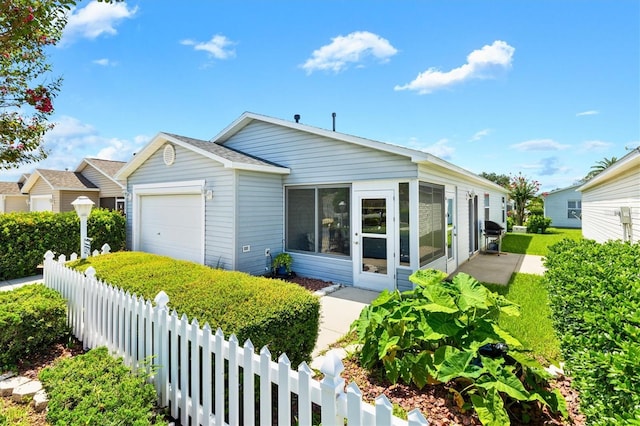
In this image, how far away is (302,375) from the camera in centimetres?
183

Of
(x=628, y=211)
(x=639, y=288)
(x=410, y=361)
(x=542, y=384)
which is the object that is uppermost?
(x=628, y=211)

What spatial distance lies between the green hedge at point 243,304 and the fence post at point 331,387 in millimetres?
1270

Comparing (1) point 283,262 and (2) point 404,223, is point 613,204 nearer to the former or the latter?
(2) point 404,223

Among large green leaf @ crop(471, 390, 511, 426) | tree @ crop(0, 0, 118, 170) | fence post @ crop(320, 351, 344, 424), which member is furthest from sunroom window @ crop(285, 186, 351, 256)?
fence post @ crop(320, 351, 344, 424)

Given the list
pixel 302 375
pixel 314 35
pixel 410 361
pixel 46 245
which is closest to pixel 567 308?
pixel 410 361

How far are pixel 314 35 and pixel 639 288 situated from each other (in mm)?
9273

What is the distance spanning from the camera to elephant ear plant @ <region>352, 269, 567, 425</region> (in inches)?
94.7

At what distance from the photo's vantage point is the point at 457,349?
2.72 meters

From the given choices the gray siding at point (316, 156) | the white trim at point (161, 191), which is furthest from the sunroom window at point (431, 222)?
the white trim at point (161, 191)

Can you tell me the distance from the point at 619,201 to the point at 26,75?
1260 centimetres

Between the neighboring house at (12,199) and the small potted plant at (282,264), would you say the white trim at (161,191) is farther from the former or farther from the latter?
the neighboring house at (12,199)

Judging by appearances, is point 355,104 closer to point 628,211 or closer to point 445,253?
point 445,253

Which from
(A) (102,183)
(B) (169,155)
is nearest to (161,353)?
(B) (169,155)

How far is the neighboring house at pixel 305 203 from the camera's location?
7.16 meters
